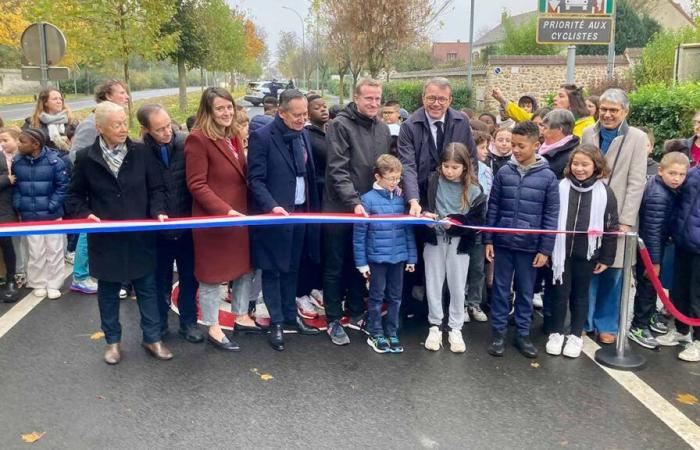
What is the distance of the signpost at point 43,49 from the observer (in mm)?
9234

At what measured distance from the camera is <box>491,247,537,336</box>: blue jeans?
198 inches

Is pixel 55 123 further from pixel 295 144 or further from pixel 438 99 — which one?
pixel 438 99

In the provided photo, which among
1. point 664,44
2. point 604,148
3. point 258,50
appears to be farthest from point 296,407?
point 258,50

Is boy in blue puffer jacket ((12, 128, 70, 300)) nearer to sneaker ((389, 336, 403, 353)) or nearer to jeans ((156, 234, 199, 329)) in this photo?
jeans ((156, 234, 199, 329))

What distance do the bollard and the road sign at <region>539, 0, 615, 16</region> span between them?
7.80 meters

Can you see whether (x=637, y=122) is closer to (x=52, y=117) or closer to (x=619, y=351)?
(x=619, y=351)

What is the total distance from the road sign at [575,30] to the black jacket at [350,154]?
7.55m

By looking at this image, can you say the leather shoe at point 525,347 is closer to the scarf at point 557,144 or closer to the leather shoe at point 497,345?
the leather shoe at point 497,345

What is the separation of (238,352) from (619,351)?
122 inches

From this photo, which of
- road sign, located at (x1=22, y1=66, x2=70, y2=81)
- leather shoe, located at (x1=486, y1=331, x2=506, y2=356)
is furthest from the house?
leather shoe, located at (x1=486, y1=331, x2=506, y2=356)

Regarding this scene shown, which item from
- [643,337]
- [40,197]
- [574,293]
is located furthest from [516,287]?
[40,197]

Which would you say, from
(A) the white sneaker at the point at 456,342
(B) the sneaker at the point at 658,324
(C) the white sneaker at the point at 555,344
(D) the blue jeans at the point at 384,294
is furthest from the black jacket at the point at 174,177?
(B) the sneaker at the point at 658,324

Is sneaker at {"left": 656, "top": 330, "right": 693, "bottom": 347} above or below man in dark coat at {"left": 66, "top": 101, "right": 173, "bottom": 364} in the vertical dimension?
below

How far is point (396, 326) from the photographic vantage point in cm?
518
